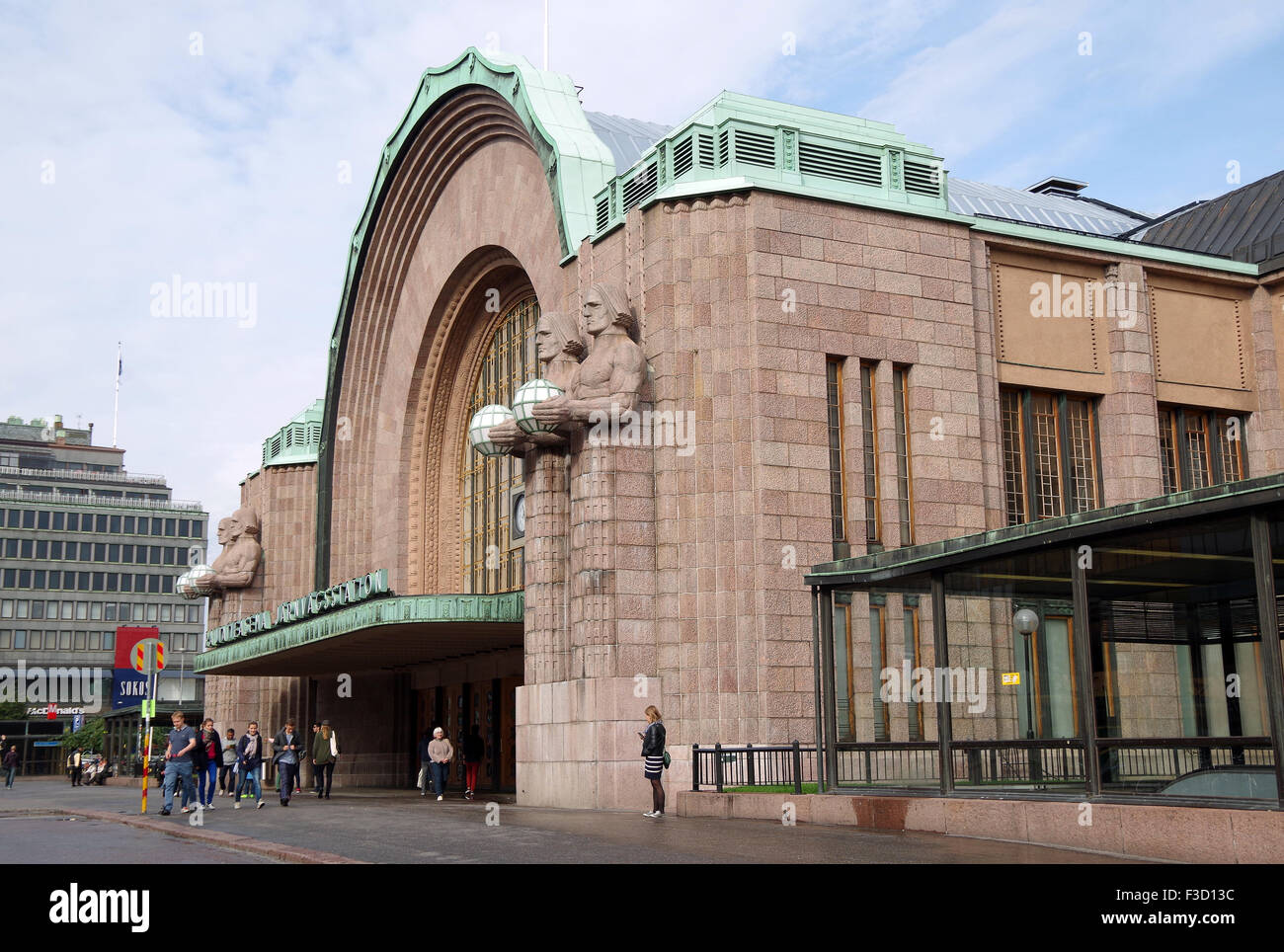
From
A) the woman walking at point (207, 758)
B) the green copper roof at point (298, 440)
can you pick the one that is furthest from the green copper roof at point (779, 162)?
the green copper roof at point (298, 440)

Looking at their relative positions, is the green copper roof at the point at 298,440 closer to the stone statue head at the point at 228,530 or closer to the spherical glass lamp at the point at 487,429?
the stone statue head at the point at 228,530

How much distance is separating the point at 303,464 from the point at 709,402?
84.4ft

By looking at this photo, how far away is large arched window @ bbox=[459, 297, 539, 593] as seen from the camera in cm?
3575

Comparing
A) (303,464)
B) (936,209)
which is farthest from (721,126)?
(303,464)

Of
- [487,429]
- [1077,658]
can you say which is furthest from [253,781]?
[1077,658]

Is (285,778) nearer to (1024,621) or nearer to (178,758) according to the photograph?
(178,758)

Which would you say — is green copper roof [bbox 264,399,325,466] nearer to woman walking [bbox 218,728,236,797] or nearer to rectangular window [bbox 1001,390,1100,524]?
woman walking [bbox 218,728,236,797]

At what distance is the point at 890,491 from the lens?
26719mm

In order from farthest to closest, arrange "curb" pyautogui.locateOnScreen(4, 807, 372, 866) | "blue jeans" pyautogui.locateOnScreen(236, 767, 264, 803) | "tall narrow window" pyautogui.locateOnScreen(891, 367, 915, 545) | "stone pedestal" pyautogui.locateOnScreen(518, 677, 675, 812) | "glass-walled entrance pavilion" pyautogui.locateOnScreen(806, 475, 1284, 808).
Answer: "tall narrow window" pyautogui.locateOnScreen(891, 367, 915, 545) < "blue jeans" pyautogui.locateOnScreen(236, 767, 264, 803) < "stone pedestal" pyautogui.locateOnScreen(518, 677, 675, 812) < "glass-walled entrance pavilion" pyautogui.locateOnScreen(806, 475, 1284, 808) < "curb" pyautogui.locateOnScreen(4, 807, 372, 866)

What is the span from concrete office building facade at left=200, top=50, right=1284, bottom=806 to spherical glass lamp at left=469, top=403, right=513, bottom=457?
1.07 meters

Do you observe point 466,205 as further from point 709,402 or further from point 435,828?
point 435,828

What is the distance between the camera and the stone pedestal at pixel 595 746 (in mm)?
24531

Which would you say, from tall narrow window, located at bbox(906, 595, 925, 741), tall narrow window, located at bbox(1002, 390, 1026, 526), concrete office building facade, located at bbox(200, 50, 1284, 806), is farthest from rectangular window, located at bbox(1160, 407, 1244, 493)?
tall narrow window, located at bbox(906, 595, 925, 741)

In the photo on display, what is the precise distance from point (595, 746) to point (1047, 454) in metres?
12.4
